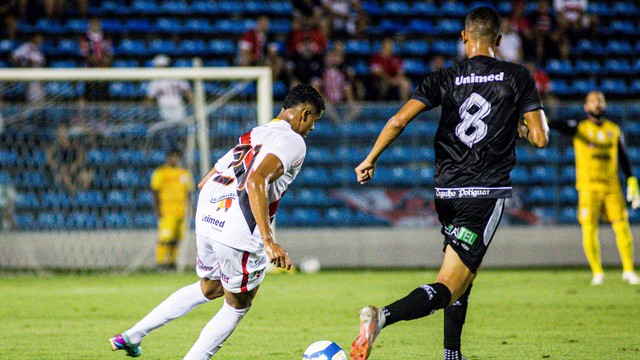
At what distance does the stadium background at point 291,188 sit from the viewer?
1472 centimetres

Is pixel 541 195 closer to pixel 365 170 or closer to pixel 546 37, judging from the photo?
pixel 546 37

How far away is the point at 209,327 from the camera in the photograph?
5.55 metres

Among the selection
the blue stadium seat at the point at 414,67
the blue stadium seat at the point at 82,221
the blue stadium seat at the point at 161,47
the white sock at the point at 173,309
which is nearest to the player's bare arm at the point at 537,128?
the white sock at the point at 173,309

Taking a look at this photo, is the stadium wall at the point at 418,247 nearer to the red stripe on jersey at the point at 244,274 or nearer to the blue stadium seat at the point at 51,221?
the blue stadium seat at the point at 51,221

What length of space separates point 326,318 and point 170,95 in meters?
7.51

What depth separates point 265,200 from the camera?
205 inches

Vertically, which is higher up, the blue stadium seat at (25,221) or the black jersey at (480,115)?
Result: the black jersey at (480,115)

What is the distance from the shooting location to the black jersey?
5.65 metres

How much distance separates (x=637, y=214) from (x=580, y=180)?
389 centimetres

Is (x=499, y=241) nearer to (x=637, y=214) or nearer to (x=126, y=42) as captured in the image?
(x=637, y=214)

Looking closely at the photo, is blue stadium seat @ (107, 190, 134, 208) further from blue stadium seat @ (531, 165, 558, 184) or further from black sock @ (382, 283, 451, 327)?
black sock @ (382, 283, 451, 327)

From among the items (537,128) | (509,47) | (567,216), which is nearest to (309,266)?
(567,216)

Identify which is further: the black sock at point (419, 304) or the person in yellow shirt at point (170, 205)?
the person in yellow shirt at point (170, 205)

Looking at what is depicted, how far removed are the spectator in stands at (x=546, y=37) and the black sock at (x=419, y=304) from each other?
45.9 feet
